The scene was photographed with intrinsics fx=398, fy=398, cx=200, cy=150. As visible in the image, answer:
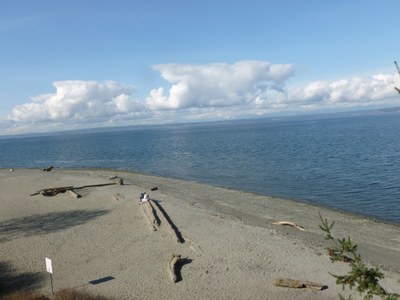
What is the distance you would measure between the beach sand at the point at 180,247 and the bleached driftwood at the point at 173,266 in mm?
287

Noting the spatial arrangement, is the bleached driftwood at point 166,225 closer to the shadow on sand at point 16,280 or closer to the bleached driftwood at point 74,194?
the shadow on sand at point 16,280

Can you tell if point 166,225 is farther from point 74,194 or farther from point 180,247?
point 74,194

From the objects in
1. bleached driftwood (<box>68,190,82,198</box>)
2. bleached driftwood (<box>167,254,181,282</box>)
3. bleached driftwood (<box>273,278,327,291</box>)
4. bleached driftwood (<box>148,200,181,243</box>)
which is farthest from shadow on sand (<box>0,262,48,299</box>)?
bleached driftwood (<box>68,190,82,198</box>)

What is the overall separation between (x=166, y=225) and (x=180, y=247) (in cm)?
397

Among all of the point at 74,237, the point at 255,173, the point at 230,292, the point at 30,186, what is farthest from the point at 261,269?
the point at 255,173

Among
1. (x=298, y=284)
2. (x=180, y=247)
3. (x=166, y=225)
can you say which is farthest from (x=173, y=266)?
(x=166, y=225)

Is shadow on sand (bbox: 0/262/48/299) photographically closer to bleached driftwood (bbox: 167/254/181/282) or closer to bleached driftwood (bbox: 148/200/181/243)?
bleached driftwood (bbox: 167/254/181/282)

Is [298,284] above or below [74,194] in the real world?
below

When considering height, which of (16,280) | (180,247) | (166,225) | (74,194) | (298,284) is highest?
(74,194)

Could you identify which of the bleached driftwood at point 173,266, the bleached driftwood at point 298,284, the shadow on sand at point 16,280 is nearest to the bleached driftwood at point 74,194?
the shadow on sand at point 16,280

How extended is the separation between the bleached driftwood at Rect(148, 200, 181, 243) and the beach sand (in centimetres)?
18

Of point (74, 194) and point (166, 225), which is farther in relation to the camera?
point (74, 194)

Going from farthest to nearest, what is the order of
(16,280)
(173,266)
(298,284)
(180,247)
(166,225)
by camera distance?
(166,225) → (180,247) → (173,266) → (16,280) → (298,284)

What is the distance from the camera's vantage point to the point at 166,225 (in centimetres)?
2823
